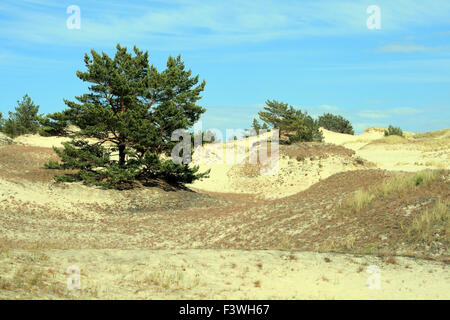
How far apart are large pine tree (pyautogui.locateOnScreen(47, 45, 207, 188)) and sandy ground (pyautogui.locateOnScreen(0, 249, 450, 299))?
18.5 metres

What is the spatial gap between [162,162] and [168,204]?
11.8 ft

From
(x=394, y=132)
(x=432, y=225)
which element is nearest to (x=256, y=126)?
(x=394, y=132)

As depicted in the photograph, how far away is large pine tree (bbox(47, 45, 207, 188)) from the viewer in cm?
2983

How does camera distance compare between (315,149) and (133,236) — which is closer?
(133,236)

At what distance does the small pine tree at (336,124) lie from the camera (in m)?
92.2

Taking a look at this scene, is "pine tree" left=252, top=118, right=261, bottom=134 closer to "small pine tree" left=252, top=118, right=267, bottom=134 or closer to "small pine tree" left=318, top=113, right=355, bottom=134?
"small pine tree" left=252, top=118, right=267, bottom=134

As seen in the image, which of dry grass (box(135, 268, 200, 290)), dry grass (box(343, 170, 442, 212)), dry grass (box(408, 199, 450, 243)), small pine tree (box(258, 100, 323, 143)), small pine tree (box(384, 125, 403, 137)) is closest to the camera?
dry grass (box(135, 268, 200, 290))

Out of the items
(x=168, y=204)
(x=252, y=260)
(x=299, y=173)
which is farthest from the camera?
(x=299, y=173)

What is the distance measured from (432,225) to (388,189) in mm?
4730

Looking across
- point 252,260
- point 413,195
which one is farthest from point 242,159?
point 252,260

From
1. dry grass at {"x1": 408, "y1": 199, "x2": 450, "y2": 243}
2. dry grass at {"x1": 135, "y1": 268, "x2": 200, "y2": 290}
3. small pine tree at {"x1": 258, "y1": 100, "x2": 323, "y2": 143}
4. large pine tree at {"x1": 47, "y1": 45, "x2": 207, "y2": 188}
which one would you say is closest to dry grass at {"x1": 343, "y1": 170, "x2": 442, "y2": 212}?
dry grass at {"x1": 408, "y1": 199, "x2": 450, "y2": 243}

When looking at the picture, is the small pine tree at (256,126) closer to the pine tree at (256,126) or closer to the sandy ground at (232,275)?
the pine tree at (256,126)

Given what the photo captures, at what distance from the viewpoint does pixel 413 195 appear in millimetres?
18375
